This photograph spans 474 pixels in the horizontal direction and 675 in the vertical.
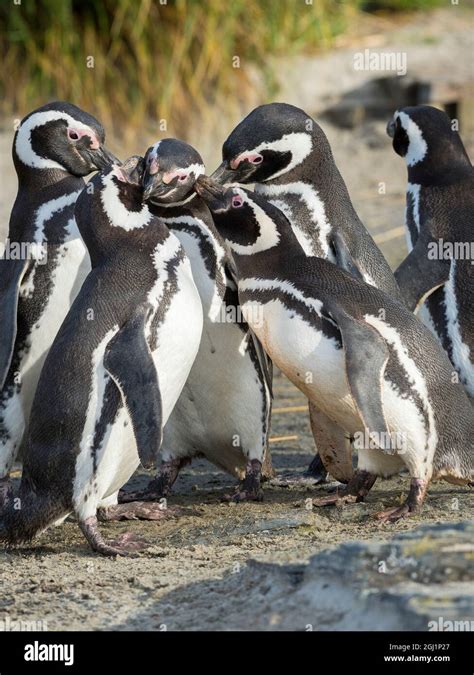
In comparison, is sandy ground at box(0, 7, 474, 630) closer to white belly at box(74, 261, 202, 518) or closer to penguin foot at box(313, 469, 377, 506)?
penguin foot at box(313, 469, 377, 506)

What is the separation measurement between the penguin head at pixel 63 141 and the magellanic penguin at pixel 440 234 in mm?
1312

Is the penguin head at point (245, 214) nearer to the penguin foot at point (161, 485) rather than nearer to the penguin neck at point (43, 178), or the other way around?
the penguin neck at point (43, 178)

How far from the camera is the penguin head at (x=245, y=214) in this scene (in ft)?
15.1

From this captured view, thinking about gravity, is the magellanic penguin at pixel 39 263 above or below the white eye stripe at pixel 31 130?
below

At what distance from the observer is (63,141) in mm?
5168

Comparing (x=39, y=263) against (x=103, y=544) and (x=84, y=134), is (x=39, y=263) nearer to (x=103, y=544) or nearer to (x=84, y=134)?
(x=84, y=134)

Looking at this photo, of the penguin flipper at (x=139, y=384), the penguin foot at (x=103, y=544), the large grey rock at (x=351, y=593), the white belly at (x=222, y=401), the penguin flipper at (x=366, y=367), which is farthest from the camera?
the white belly at (x=222, y=401)

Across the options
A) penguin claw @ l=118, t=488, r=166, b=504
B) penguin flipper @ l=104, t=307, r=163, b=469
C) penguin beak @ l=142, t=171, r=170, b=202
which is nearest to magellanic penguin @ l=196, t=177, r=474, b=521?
penguin beak @ l=142, t=171, r=170, b=202

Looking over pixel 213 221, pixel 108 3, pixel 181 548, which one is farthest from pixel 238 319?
pixel 108 3

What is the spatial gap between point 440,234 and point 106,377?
181 centimetres

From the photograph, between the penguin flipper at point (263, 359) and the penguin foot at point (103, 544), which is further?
the penguin flipper at point (263, 359)

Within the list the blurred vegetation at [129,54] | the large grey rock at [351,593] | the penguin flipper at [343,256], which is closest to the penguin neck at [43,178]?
the penguin flipper at [343,256]

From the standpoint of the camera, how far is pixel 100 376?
4262mm
